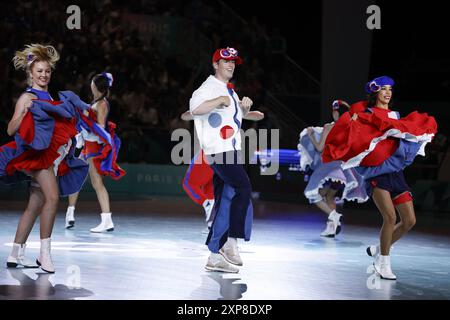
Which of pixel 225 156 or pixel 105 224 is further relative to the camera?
pixel 105 224

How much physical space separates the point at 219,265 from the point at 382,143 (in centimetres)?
177

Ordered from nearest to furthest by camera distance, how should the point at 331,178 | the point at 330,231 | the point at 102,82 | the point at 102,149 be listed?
the point at 102,82
the point at 102,149
the point at 331,178
the point at 330,231

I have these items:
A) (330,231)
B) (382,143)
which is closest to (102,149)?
(330,231)

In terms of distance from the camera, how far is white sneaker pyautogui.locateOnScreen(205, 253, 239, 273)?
717 centimetres

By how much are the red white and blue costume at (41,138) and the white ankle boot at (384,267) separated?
286cm

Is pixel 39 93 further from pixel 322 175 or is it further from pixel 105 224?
pixel 322 175

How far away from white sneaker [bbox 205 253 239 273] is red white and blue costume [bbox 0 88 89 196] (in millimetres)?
1553

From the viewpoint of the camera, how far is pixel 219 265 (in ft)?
23.7

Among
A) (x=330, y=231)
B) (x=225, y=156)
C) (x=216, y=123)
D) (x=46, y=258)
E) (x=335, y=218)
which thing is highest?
(x=216, y=123)

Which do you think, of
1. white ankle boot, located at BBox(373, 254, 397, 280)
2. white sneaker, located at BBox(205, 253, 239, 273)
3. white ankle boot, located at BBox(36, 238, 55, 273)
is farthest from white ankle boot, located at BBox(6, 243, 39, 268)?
white ankle boot, located at BBox(373, 254, 397, 280)

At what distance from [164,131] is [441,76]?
6.78 m

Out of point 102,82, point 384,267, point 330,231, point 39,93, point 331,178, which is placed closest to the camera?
point 39,93

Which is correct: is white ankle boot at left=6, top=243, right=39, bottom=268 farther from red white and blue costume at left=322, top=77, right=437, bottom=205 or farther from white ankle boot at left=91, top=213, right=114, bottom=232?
white ankle boot at left=91, top=213, right=114, bottom=232
